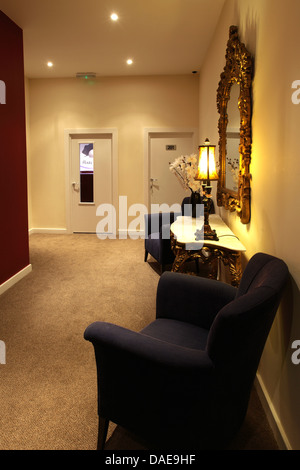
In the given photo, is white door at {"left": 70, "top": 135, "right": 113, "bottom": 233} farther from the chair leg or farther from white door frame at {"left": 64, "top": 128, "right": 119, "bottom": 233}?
the chair leg

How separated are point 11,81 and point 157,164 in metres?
3.28

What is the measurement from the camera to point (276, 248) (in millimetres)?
1877

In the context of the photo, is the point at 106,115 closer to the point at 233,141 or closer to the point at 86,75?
the point at 86,75

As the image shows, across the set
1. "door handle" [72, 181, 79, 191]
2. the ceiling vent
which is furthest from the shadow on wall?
"door handle" [72, 181, 79, 191]

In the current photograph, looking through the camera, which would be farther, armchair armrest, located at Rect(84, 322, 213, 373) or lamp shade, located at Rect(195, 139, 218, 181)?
lamp shade, located at Rect(195, 139, 218, 181)

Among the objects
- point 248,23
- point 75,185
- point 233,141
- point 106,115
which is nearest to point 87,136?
point 106,115

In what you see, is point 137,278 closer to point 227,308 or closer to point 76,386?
point 76,386

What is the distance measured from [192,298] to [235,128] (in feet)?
5.43

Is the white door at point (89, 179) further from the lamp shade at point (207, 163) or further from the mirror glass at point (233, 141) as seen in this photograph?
the lamp shade at point (207, 163)

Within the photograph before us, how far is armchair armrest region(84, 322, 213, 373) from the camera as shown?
1.31 meters

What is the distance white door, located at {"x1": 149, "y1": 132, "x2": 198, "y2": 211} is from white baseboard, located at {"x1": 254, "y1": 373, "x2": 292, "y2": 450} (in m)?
4.91

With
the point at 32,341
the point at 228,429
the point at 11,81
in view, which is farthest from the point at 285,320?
the point at 11,81

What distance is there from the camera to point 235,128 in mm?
3000
